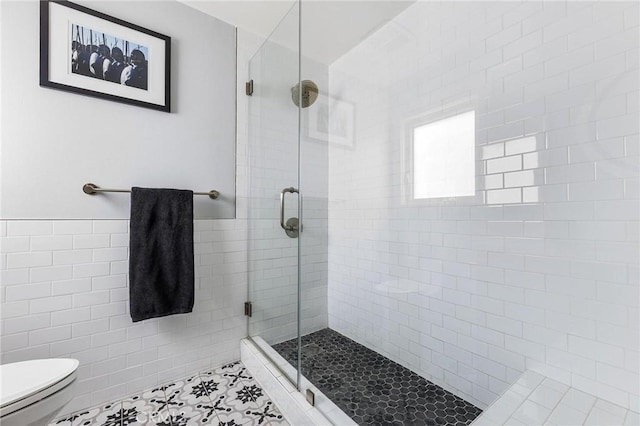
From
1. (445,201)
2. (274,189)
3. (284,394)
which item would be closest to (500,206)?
(445,201)

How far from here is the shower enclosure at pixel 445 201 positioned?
1.10m

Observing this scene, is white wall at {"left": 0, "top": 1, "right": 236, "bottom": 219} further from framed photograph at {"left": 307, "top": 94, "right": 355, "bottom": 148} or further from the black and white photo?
framed photograph at {"left": 307, "top": 94, "right": 355, "bottom": 148}

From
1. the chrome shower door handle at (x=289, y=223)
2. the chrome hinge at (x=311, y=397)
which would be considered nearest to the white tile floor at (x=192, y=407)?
the chrome hinge at (x=311, y=397)

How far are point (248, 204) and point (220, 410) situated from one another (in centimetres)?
118

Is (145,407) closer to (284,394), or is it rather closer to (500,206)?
(284,394)

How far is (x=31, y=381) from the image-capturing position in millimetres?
1004

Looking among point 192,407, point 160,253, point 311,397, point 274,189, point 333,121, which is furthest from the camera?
point 333,121

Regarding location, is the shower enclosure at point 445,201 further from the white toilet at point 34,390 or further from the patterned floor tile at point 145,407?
the white toilet at point 34,390

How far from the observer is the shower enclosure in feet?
3.62

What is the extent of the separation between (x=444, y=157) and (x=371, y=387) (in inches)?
50.9

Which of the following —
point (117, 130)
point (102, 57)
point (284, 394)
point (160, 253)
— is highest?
point (102, 57)

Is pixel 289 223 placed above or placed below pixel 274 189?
below

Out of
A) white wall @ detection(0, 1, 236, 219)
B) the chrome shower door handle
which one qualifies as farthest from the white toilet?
the chrome shower door handle

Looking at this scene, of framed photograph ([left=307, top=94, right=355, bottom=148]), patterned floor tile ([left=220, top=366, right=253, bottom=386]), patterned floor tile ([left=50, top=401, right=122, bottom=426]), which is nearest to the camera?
patterned floor tile ([left=50, top=401, right=122, bottom=426])
